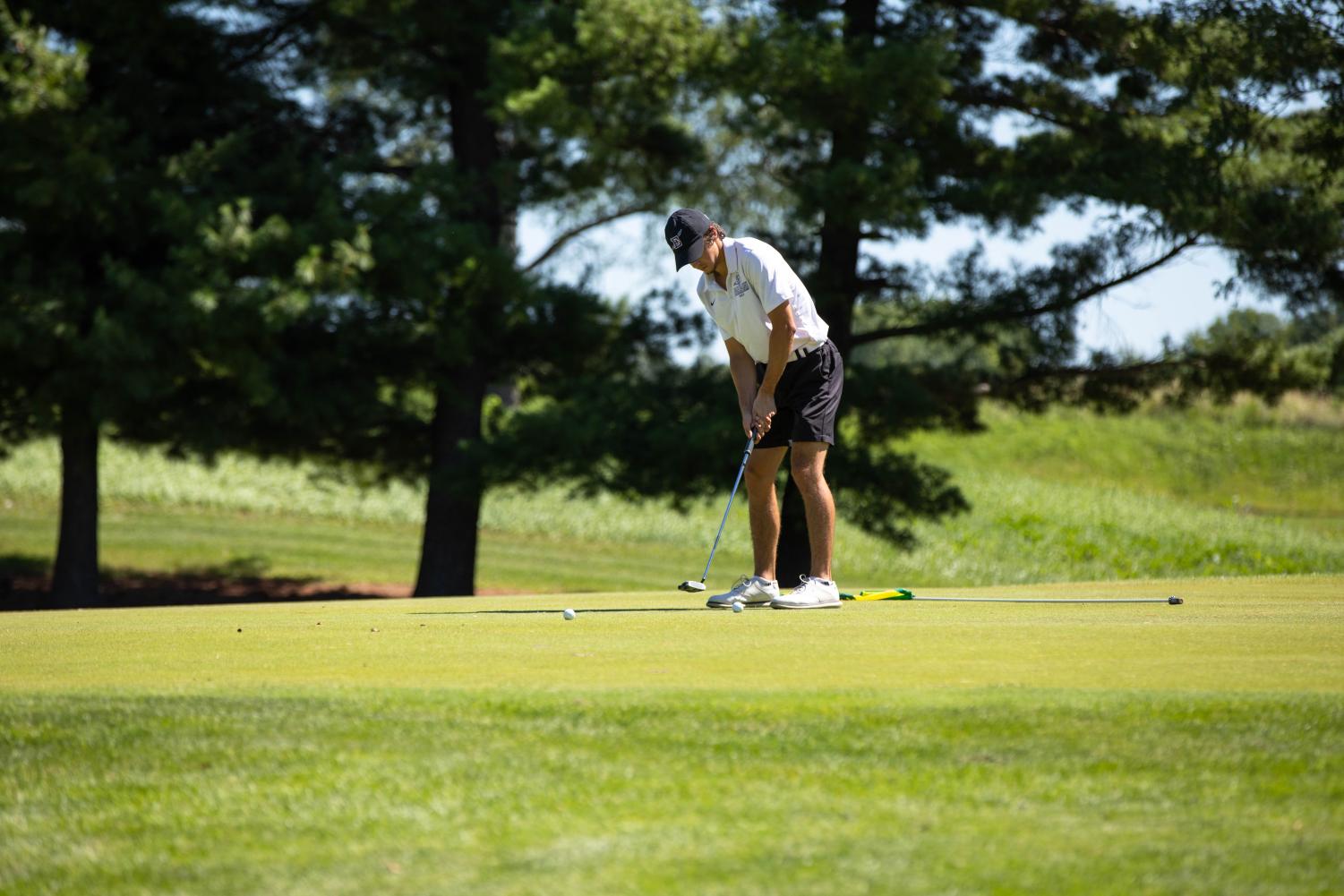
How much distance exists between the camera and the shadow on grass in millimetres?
20281

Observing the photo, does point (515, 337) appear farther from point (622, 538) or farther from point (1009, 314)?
point (622, 538)

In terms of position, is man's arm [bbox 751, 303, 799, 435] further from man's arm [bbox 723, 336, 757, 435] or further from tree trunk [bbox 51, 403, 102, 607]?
tree trunk [bbox 51, 403, 102, 607]

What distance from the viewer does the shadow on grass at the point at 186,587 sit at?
2028cm

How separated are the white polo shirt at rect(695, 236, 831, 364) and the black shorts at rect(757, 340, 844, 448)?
110mm

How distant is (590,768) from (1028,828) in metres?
1.32

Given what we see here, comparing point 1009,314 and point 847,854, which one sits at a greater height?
point 1009,314

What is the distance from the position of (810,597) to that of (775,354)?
1.36 metres

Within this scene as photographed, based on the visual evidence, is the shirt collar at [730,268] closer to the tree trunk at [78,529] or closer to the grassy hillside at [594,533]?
the grassy hillside at [594,533]

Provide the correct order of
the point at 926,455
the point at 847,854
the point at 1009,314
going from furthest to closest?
the point at 926,455
the point at 1009,314
the point at 847,854

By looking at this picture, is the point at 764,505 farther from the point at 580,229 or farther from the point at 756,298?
the point at 580,229

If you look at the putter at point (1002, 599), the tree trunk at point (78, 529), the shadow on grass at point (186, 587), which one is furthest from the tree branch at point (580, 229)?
the putter at point (1002, 599)

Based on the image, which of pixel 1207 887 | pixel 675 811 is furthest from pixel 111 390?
pixel 1207 887

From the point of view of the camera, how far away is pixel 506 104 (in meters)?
16.5

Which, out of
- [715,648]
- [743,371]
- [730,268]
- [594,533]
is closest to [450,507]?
[594,533]
